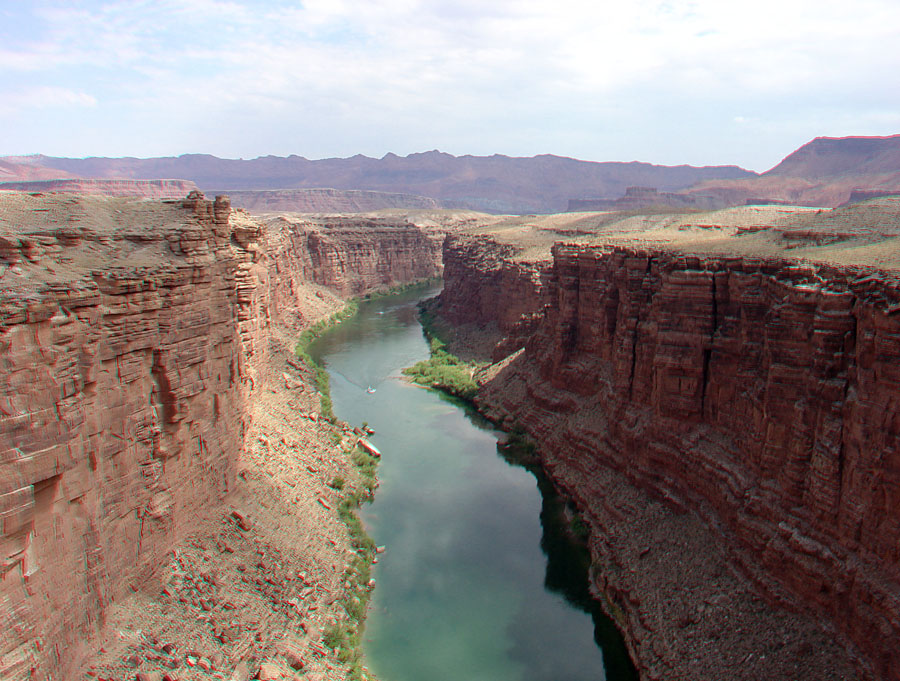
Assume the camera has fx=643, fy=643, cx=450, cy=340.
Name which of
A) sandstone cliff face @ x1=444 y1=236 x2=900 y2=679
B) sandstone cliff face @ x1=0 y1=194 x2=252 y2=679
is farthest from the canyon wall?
sandstone cliff face @ x1=444 y1=236 x2=900 y2=679

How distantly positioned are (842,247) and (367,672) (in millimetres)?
19705

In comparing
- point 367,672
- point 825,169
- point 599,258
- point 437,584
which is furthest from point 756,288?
point 825,169

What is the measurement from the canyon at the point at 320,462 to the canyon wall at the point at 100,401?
6cm

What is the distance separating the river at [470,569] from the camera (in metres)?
18.3

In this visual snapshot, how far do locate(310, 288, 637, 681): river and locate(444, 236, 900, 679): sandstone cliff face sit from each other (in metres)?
1.60

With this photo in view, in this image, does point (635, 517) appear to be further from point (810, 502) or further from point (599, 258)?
point (599, 258)

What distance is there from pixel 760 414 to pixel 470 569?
1081 cm

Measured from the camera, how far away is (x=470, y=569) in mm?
22328

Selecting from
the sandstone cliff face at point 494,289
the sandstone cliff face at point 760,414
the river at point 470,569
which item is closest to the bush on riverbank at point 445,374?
the river at point 470,569

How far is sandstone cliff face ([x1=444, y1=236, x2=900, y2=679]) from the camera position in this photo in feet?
45.0

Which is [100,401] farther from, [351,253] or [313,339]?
[351,253]

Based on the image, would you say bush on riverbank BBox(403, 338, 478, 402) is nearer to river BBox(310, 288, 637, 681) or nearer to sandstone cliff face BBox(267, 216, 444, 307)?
river BBox(310, 288, 637, 681)

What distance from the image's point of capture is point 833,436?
14.9 m

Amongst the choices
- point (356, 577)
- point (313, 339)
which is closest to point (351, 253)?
point (313, 339)
